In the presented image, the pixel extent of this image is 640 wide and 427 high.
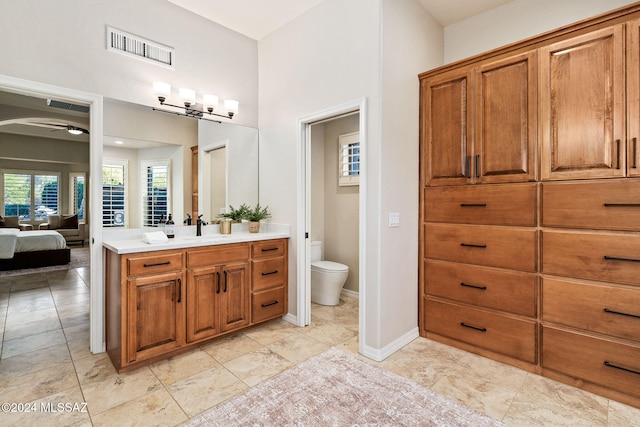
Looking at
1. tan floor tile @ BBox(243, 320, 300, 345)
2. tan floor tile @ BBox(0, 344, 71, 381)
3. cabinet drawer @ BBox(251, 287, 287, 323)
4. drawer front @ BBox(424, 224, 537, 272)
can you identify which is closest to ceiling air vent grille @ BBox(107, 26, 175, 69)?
cabinet drawer @ BBox(251, 287, 287, 323)

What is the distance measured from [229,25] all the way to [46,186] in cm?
935

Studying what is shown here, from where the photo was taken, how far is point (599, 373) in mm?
1992

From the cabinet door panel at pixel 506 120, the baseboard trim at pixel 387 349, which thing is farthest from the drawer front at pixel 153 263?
the cabinet door panel at pixel 506 120

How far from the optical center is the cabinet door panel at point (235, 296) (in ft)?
8.99

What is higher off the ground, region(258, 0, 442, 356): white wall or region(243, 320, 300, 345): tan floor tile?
region(258, 0, 442, 356): white wall

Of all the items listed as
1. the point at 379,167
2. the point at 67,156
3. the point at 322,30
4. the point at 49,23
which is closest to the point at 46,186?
the point at 67,156

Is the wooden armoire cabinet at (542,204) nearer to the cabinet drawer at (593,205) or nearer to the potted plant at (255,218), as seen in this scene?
the cabinet drawer at (593,205)

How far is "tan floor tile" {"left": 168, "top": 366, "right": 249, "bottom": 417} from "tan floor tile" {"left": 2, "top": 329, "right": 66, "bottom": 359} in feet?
4.95

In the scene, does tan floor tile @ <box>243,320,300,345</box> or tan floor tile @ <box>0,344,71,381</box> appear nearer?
tan floor tile @ <box>0,344,71,381</box>

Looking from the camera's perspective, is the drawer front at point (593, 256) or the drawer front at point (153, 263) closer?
the drawer front at point (593, 256)

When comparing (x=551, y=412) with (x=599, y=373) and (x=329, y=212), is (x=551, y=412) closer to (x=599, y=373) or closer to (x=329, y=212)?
(x=599, y=373)

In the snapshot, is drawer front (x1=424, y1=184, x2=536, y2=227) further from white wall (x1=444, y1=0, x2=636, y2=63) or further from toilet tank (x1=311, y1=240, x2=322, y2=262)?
toilet tank (x1=311, y1=240, x2=322, y2=262)

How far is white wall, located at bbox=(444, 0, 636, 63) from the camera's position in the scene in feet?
8.09

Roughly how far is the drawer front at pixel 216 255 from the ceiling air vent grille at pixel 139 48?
179 centimetres
